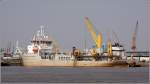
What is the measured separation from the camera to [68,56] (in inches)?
1668

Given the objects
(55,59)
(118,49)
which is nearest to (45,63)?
(55,59)

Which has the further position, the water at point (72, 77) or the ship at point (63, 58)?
the ship at point (63, 58)

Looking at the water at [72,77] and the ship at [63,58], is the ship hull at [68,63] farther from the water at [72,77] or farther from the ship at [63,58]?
the water at [72,77]

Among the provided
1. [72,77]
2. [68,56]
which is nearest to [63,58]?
[68,56]

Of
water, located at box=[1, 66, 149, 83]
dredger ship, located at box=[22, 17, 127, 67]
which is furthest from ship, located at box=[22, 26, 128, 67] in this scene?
water, located at box=[1, 66, 149, 83]

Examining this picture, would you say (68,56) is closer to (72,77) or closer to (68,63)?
(68,63)

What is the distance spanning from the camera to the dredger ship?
138 feet

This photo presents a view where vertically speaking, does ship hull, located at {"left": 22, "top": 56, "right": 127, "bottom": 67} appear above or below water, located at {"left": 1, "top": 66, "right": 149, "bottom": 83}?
above

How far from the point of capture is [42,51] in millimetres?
44062

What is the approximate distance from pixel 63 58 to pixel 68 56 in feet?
1.87

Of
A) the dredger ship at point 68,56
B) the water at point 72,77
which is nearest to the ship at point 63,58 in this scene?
the dredger ship at point 68,56

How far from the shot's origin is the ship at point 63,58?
41.9 meters

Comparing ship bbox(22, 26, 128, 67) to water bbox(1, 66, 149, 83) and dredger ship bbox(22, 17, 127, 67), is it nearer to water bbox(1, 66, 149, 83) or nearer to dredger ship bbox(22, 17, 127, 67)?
dredger ship bbox(22, 17, 127, 67)

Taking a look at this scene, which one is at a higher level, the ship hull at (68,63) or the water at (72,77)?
the ship hull at (68,63)
